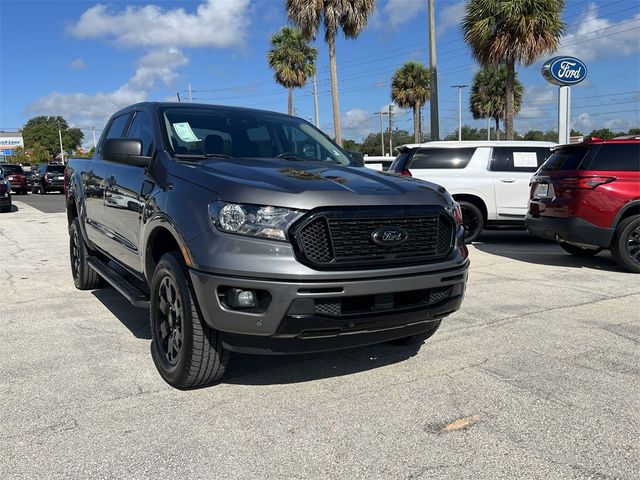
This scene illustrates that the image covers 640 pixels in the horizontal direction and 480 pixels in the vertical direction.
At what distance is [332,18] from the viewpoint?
76.9ft

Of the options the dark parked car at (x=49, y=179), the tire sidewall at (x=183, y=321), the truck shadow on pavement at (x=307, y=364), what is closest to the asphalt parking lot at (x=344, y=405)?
the truck shadow on pavement at (x=307, y=364)

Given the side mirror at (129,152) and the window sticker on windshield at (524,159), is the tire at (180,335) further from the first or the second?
the window sticker on windshield at (524,159)

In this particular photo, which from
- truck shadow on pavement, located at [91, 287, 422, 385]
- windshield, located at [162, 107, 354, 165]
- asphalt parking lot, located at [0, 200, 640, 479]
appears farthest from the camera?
windshield, located at [162, 107, 354, 165]

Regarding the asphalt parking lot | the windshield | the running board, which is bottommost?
the asphalt parking lot

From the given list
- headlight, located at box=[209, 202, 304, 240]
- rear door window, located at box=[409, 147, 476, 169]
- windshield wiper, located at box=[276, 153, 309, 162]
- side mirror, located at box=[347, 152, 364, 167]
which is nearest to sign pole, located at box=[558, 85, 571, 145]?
rear door window, located at box=[409, 147, 476, 169]

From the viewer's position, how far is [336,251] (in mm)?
3027

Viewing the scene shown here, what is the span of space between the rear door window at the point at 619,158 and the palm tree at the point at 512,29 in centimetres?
1168

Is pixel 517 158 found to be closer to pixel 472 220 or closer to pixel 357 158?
pixel 472 220

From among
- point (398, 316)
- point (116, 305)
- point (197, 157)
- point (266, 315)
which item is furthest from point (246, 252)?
point (116, 305)

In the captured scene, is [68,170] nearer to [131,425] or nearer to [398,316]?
[131,425]

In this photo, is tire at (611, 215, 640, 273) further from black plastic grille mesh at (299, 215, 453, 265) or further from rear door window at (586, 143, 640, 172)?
black plastic grille mesh at (299, 215, 453, 265)

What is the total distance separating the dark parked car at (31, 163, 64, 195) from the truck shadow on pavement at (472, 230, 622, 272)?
24.9 meters

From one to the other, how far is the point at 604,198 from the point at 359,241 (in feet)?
17.5

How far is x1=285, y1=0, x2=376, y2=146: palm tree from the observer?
23.4m
